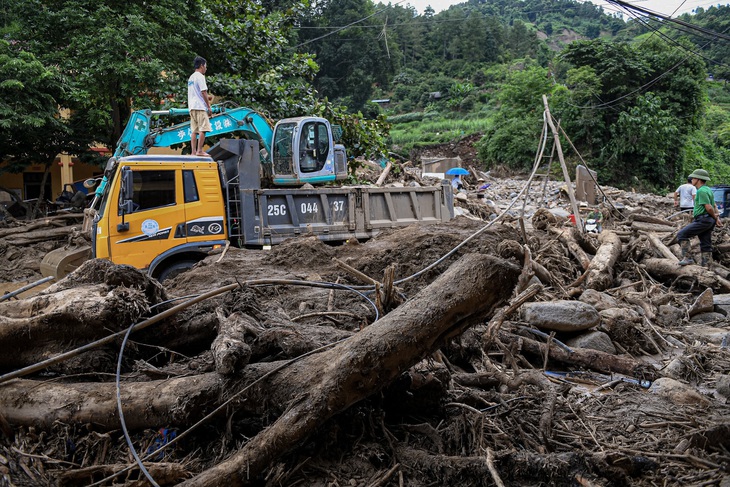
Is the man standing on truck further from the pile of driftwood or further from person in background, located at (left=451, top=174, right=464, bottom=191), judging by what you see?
person in background, located at (left=451, top=174, right=464, bottom=191)

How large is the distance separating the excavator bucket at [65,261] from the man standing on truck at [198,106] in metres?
2.61

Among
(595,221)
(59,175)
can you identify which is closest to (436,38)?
(59,175)

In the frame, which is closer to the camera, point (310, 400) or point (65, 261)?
point (310, 400)

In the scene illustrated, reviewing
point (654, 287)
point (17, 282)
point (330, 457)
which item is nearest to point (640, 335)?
point (654, 287)

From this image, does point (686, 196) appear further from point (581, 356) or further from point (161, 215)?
point (161, 215)

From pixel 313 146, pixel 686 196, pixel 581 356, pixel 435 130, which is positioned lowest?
pixel 581 356

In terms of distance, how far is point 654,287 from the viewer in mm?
9914

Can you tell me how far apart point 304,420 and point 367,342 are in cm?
56

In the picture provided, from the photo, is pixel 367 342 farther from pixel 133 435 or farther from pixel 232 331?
pixel 133 435

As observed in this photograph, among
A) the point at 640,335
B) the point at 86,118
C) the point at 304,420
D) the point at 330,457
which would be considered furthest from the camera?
the point at 86,118

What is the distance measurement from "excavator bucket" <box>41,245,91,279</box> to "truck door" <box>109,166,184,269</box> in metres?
1.92

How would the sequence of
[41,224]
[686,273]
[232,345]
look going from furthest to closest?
[41,224] < [686,273] < [232,345]

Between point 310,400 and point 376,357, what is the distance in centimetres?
45

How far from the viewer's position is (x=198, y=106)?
10.7 meters
